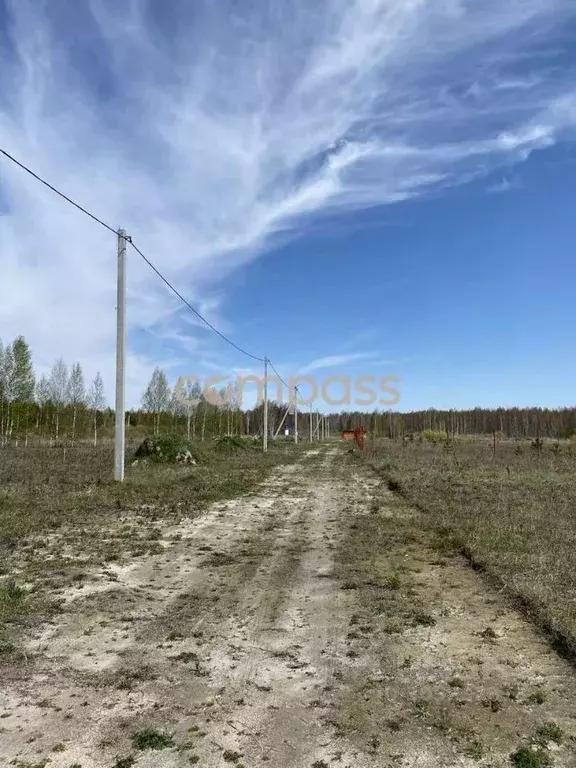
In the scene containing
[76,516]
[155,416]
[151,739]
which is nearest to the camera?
[151,739]

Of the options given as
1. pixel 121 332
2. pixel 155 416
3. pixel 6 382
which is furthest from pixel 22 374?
pixel 121 332

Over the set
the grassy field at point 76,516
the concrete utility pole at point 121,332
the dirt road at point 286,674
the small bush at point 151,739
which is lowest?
the dirt road at point 286,674

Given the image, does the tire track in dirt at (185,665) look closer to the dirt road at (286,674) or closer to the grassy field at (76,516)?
the dirt road at (286,674)

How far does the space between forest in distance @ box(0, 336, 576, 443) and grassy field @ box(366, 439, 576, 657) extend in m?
27.3

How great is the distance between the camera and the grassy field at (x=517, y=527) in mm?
5204

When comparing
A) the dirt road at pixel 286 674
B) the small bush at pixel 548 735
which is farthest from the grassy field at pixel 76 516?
the small bush at pixel 548 735

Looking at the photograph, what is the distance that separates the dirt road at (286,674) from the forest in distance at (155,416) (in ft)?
105

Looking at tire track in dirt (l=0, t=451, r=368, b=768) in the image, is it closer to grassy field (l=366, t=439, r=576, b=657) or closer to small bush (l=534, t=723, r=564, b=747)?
small bush (l=534, t=723, r=564, b=747)

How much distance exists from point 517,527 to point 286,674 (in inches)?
235

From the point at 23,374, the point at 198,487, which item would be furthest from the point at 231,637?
the point at 23,374

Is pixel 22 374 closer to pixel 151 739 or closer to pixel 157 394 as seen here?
pixel 157 394

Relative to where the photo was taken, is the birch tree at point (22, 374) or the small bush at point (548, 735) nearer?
the small bush at point (548, 735)

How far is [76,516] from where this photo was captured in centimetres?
938

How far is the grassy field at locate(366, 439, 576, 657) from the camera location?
5.20m
